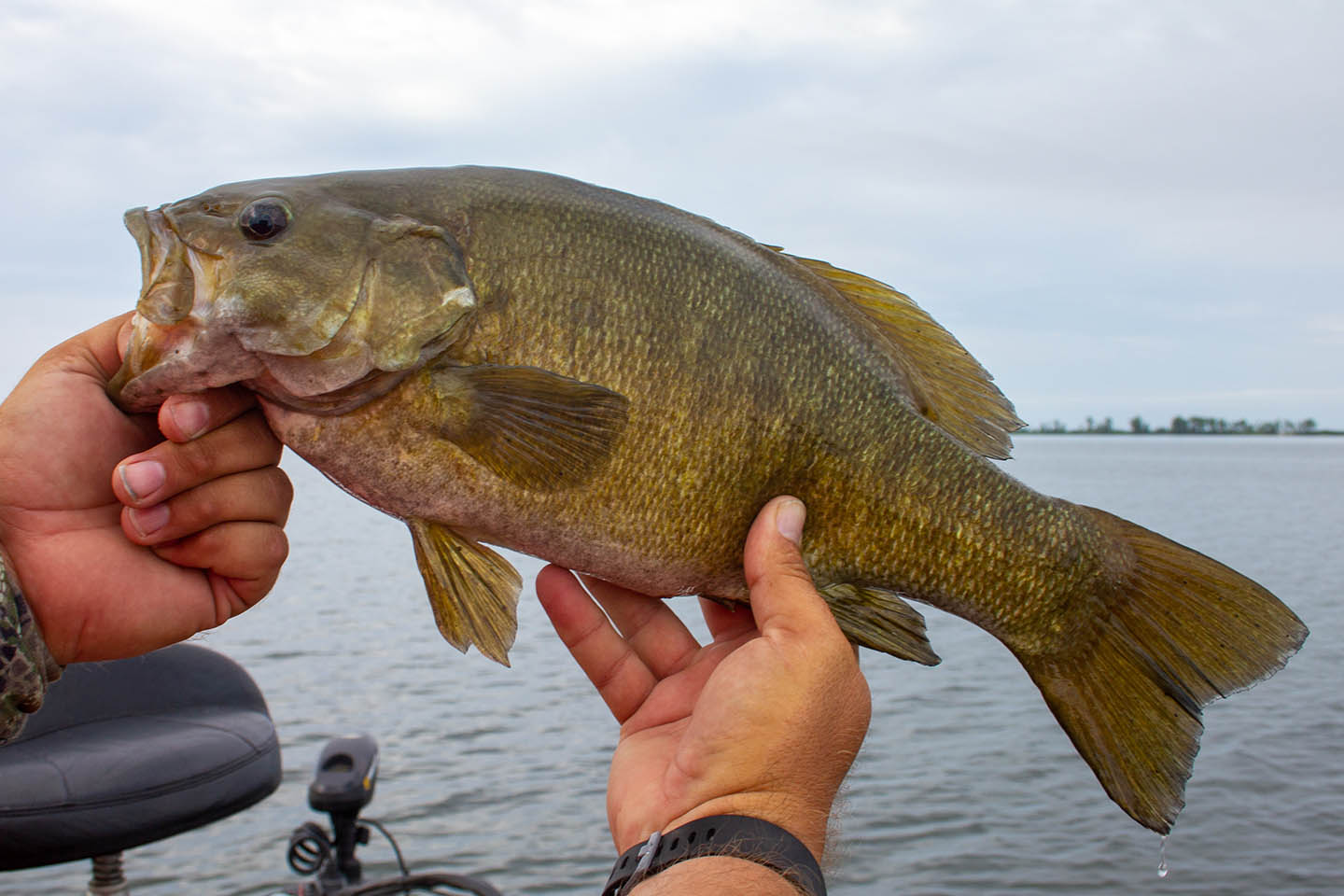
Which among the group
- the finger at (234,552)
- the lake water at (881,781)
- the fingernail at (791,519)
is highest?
the fingernail at (791,519)

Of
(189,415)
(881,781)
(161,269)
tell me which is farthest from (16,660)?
(881,781)

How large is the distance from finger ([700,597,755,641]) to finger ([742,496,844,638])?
412 mm

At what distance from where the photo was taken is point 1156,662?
2.65 m

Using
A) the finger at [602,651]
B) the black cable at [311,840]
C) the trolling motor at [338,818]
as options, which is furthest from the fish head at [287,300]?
the black cable at [311,840]

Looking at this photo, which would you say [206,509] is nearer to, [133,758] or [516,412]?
[516,412]

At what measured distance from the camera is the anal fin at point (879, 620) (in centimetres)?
259

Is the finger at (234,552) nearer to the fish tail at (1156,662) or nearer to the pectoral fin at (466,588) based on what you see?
the pectoral fin at (466,588)

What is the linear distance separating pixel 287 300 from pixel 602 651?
139 cm

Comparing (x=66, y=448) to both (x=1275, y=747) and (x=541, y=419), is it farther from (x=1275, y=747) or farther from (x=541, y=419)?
(x=1275, y=747)

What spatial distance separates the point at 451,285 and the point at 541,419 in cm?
36

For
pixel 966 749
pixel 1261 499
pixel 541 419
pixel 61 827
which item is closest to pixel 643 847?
pixel 541 419

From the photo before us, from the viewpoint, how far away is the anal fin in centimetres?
259

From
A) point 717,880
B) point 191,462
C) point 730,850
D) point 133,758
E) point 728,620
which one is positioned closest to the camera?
point 717,880

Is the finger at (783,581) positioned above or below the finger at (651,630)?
above
